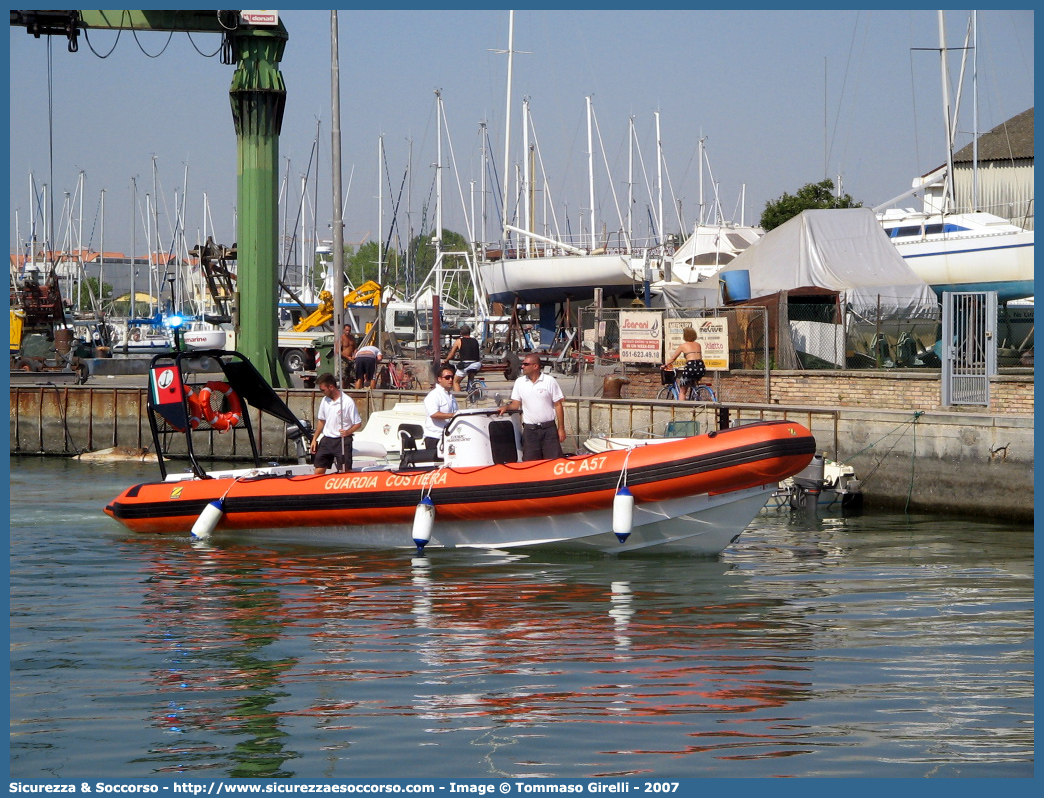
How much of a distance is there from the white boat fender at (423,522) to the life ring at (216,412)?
2839mm

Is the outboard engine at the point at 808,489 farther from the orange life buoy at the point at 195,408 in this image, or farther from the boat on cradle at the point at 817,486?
the orange life buoy at the point at 195,408

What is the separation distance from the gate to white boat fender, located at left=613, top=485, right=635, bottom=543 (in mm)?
7510

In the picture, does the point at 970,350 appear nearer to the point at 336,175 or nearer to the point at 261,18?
the point at 336,175

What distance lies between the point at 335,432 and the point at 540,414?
8.17 feet

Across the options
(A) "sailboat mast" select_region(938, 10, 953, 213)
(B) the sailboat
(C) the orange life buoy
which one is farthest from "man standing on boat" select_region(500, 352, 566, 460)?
(A) "sailboat mast" select_region(938, 10, 953, 213)

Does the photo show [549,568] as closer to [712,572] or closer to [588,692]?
[712,572]

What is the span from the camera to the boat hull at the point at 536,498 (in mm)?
10469

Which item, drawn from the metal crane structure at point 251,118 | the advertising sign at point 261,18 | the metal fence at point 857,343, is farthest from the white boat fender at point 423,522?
the advertising sign at point 261,18

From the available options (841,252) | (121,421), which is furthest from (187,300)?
(841,252)

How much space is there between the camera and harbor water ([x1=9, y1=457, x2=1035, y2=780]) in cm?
601

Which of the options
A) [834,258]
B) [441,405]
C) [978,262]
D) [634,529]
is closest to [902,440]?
[634,529]

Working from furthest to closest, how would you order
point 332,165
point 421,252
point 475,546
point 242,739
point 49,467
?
point 421,252 → point 49,467 → point 332,165 → point 475,546 → point 242,739

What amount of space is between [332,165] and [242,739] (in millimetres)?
14141

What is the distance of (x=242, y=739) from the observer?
6266 mm
